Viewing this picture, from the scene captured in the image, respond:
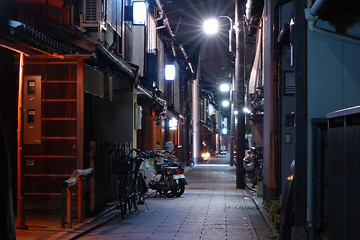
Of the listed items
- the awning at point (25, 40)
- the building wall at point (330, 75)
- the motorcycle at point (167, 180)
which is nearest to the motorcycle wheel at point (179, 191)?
the motorcycle at point (167, 180)

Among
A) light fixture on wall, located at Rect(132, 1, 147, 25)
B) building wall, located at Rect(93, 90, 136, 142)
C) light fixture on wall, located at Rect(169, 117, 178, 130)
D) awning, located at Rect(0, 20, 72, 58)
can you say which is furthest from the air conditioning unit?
light fixture on wall, located at Rect(169, 117, 178, 130)

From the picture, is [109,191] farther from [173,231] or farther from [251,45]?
[251,45]

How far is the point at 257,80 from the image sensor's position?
22.2 meters

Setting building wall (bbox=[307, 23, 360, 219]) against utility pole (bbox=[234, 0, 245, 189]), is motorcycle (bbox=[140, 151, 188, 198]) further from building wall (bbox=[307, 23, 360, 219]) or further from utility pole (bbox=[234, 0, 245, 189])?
building wall (bbox=[307, 23, 360, 219])

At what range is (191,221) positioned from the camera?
12.8 m

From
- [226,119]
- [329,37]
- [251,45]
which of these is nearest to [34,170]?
[329,37]

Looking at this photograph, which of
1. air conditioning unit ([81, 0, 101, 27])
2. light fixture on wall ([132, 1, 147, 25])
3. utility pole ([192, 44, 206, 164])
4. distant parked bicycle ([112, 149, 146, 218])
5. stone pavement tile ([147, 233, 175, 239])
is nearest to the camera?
stone pavement tile ([147, 233, 175, 239])

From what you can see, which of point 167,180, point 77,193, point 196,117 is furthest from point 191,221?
point 196,117

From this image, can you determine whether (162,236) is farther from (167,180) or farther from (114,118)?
(167,180)

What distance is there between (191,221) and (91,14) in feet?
23.4

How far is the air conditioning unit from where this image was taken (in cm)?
1467

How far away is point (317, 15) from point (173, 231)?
5922 millimetres

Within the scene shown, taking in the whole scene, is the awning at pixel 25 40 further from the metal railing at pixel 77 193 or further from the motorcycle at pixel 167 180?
the motorcycle at pixel 167 180

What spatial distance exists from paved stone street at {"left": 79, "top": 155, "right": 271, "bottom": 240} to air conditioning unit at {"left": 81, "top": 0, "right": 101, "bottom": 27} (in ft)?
19.9
